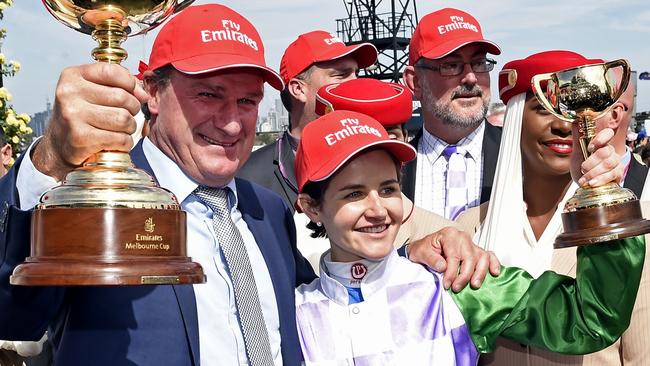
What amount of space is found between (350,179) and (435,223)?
3.12 ft

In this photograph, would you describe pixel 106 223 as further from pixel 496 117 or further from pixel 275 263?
pixel 496 117

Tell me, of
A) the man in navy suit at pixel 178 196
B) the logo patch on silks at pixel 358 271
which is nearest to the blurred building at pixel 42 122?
the man in navy suit at pixel 178 196

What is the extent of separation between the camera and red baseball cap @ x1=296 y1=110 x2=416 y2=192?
289cm

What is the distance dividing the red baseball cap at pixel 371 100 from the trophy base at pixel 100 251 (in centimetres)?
250

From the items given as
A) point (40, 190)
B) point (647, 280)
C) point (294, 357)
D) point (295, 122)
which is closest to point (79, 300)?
point (40, 190)

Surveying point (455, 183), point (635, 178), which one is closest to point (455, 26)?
point (455, 183)

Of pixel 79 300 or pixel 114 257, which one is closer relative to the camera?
pixel 114 257

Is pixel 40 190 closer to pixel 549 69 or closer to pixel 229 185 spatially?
pixel 229 185

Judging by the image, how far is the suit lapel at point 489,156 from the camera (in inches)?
191

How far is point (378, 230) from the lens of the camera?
2.93 m

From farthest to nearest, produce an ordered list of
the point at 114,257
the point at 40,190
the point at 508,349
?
the point at 508,349 → the point at 40,190 → the point at 114,257

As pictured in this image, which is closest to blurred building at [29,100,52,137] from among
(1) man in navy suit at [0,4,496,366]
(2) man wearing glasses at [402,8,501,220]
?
(1) man in navy suit at [0,4,496,366]

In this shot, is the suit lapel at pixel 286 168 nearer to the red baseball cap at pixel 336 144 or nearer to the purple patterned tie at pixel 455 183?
the purple patterned tie at pixel 455 183

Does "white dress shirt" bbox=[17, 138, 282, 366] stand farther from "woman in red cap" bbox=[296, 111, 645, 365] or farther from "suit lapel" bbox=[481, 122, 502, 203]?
"suit lapel" bbox=[481, 122, 502, 203]
